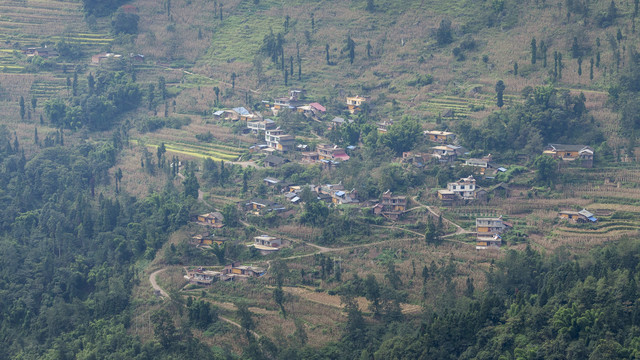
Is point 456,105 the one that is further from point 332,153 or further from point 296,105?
point 296,105

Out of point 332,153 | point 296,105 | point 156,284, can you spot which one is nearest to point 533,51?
point 332,153

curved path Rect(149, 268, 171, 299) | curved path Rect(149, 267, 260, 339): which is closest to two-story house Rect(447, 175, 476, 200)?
curved path Rect(149, 267, 260, 339)

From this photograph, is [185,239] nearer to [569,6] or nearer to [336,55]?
[336,55]

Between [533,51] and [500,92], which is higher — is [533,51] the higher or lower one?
the higher one

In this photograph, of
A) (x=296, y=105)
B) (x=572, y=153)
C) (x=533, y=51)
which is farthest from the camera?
(x=296, y=105)

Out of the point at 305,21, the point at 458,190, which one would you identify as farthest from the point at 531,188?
the point at 305,21

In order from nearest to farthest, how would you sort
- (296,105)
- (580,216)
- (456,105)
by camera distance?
1. (580,216)
2. (456,105)
3. (296,105)

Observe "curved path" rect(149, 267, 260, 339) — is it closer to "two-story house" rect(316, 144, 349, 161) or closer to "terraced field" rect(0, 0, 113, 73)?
"two-story house" rect(316, 144, 349, 161)
